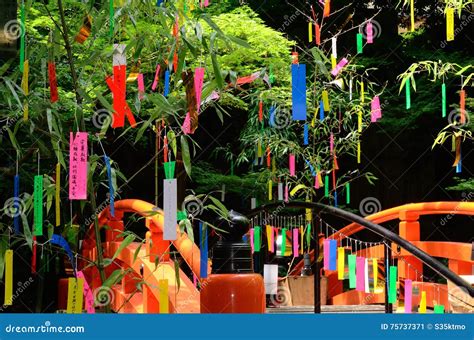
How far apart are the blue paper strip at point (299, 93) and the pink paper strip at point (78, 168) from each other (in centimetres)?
42

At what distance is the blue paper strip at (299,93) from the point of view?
4.81ft

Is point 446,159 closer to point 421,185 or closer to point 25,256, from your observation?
point 421,185

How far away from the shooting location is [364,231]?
812 centimetres

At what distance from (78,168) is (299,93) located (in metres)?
0.47

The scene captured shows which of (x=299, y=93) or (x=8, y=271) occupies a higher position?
(x=299, y=93)

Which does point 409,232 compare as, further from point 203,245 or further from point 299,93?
point 203,245

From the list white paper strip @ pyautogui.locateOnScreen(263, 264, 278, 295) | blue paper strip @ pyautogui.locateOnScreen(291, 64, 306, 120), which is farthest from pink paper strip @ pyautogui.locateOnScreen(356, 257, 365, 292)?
blue paper strip @ pyautogui.locateOnScreen(291, 64, 306, 120)

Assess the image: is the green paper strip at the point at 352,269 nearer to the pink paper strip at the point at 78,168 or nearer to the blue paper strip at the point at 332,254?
the blue paper strip at the point at 332,254

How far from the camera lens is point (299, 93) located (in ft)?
4.93

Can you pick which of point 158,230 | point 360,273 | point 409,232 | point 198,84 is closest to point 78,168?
point 198,84

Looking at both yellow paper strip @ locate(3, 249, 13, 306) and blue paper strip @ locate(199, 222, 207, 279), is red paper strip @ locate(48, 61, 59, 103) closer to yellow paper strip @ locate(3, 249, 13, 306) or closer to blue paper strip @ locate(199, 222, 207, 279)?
yellow paper strip @ locate(3, 249, 13, 306)

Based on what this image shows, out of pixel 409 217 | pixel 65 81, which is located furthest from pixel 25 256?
pixel 409 217

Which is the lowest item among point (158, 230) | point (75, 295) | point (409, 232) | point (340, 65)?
point (75, 295)

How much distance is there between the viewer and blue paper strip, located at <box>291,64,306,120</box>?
1465mm
